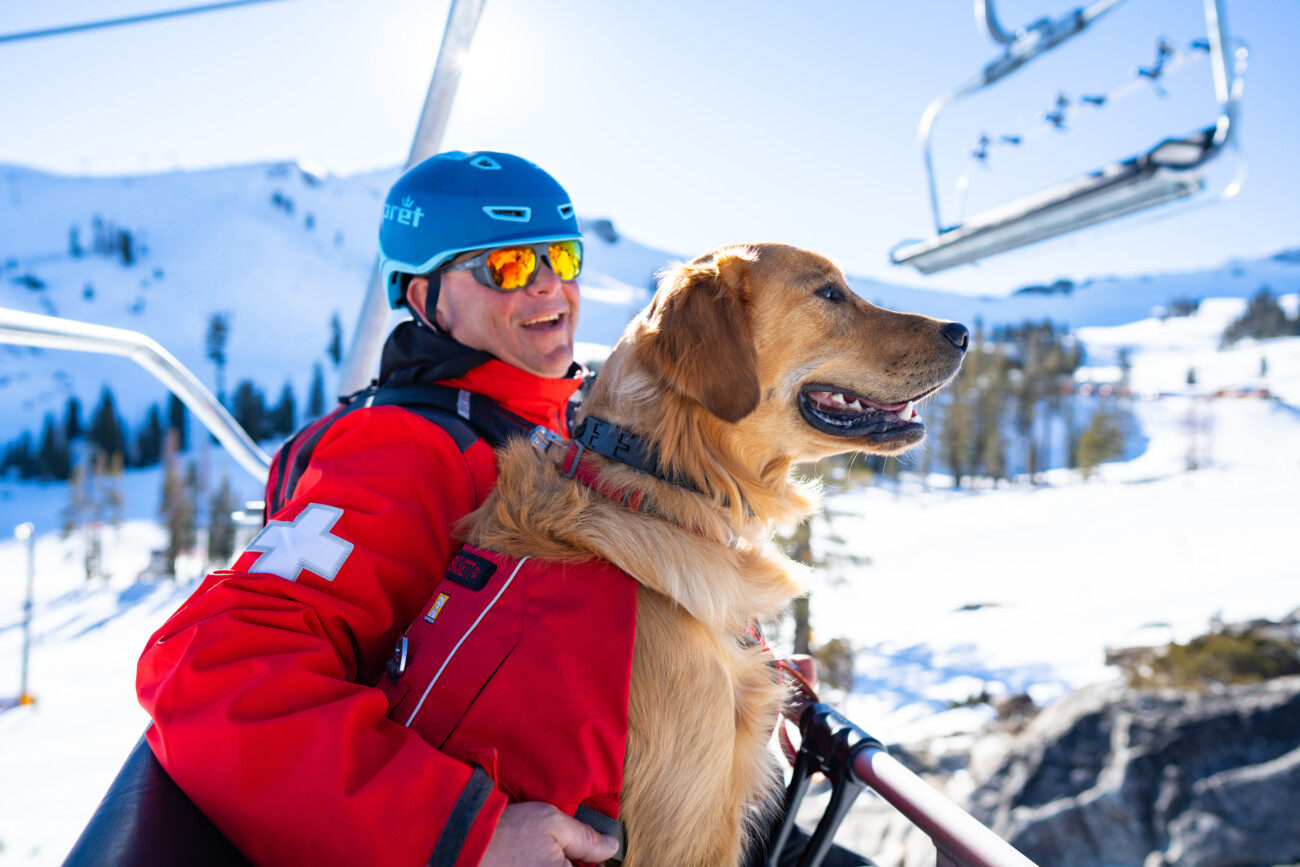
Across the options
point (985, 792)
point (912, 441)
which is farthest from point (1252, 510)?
point (912, 441)

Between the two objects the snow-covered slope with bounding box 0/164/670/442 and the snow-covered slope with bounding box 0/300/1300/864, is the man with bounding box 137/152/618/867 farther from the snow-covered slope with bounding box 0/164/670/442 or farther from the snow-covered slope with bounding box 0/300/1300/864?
the snow-covered slope with bounding box 0/164/670/442

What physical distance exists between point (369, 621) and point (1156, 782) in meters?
13.2

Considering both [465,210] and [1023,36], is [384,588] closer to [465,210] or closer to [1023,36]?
[465,210]

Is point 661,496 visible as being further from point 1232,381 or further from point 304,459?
point 1232,381

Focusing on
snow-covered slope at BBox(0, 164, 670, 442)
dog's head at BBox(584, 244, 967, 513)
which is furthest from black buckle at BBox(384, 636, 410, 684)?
snow-covered slope at BBox(0, 164, 670, 442)

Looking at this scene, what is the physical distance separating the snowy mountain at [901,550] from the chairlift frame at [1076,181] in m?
2.51

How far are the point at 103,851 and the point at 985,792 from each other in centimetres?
1393

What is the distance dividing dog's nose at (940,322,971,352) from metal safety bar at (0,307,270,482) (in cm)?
274

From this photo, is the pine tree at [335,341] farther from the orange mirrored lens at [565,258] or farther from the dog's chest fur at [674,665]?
the dog's chest fur at [674,665]

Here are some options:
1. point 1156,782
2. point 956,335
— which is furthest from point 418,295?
point 1156,782

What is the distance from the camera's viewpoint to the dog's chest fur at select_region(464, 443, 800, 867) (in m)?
1.76

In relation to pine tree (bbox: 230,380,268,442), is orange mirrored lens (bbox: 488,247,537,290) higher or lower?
higher

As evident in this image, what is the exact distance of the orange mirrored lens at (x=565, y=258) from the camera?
2854 millimetres

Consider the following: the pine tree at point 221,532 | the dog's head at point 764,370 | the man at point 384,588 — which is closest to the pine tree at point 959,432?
the pine tree at point 221,532
